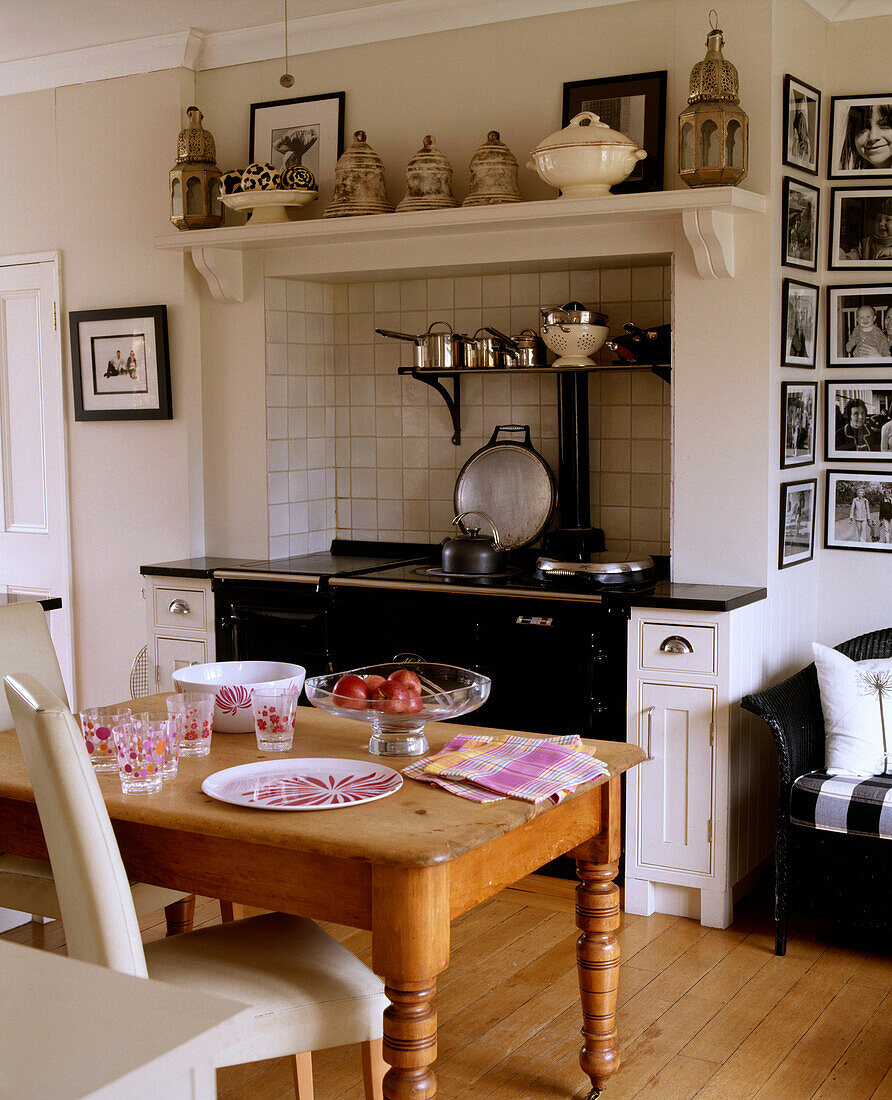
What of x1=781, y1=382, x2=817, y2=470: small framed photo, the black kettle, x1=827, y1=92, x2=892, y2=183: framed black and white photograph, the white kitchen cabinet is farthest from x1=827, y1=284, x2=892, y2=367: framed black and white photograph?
the black kettle

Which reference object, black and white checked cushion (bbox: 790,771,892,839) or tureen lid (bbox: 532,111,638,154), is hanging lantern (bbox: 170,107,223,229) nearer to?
tureen lid (bbox: 532,111,638,154)

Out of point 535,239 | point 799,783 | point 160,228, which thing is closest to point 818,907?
point 799,783

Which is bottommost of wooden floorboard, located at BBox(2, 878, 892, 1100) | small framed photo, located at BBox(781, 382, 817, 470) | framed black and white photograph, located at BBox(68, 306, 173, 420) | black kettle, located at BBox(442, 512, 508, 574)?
wooden floorboard, located at BBox(2, 878, 892, 1100)

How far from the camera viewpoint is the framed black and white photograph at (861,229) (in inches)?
147

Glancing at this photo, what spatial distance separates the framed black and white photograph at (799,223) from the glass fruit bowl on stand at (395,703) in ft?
6.28

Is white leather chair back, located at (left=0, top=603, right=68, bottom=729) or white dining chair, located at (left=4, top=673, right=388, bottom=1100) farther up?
white leather chair back, located at (left=0, top=603, right=68, bottom=729)

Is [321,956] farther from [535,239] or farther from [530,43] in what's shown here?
[530,43]

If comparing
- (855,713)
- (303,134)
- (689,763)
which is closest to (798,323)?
(855,713)

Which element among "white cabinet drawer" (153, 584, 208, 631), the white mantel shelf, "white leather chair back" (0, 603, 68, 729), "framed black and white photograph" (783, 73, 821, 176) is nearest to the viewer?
"white leather chair back" (0, 603, 68, 729)

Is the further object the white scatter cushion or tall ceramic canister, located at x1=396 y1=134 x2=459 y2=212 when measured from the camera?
tall ceramic canister, located at x1=396 y1=134 x2=459 y2=212

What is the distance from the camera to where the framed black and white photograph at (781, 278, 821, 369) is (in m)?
3.54

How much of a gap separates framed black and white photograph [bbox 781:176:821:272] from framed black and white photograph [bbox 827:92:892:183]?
124 mm

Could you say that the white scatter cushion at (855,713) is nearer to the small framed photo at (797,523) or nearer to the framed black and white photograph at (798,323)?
the small framed photo at (797,523)

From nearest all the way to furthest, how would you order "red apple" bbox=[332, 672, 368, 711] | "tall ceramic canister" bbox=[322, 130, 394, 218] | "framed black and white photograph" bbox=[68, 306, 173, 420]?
"red apple" bbox=[332, 672, 368, 711]
"tall ceramic canister" bbox=[322, 130, 394, 218]
"framed black and white photograph" bbox=[68, 306, 173, 420]
